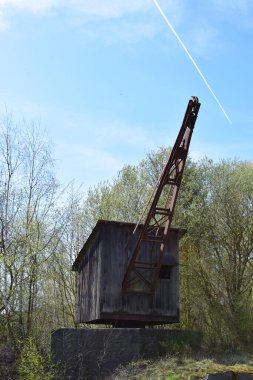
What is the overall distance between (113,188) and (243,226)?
26.2 feet

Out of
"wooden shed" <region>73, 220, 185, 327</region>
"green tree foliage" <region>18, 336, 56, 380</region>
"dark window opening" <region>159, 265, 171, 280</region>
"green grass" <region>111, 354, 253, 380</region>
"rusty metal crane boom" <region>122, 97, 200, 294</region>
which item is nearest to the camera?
"green grass" <region>111, 354, 253, 380</region>

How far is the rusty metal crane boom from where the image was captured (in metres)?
16.0

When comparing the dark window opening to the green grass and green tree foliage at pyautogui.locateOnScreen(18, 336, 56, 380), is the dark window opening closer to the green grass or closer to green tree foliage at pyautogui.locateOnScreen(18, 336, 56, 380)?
the green grass

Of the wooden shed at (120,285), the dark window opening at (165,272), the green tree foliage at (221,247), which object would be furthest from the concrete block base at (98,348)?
the green tree foliage at (221,247)

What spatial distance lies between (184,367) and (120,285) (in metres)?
3.90

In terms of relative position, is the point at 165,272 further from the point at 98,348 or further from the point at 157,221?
the point at 98,348

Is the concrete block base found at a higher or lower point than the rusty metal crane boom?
lower

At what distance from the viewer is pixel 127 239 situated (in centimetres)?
1711

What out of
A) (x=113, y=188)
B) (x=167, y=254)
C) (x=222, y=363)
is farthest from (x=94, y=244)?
(x=113, y=188)

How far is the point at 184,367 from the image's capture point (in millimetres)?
13375

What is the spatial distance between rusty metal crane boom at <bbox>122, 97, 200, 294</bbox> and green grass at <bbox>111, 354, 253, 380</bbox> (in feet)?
9.14

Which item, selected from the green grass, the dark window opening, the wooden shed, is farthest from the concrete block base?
the dark window opening

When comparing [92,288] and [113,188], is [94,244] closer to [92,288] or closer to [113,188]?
[92,288]

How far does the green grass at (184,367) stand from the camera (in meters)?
12.8
